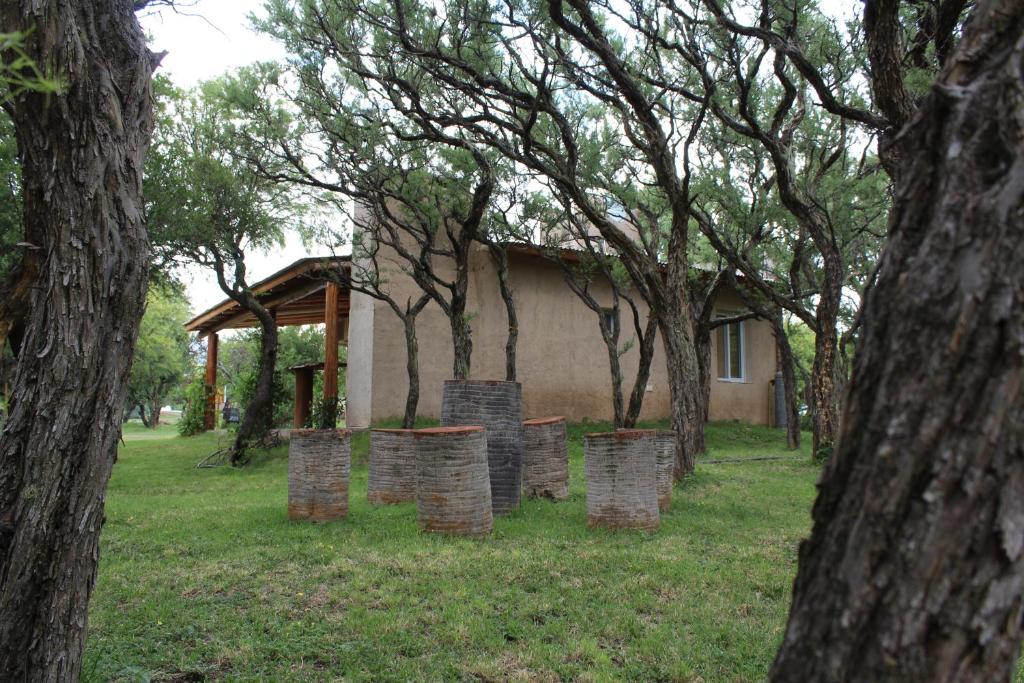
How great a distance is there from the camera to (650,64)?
1170 cm

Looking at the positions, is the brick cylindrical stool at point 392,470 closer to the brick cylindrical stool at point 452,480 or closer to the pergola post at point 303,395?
the brick cylindrical stool at point 452,480

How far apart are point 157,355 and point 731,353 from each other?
3428 cm

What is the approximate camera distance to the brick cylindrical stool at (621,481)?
678 centimetres

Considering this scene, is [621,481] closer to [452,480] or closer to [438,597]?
[452,480]

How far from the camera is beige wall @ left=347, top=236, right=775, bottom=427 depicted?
16109 mm

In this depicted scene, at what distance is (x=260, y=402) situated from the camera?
16.3 metres

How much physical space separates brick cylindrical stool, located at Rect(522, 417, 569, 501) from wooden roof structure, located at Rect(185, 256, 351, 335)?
809 cm

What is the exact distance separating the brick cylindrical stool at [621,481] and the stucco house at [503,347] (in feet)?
31.5

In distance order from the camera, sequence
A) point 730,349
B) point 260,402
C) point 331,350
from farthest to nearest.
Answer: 1. point 730,349
2. point 331,350
3. point 260,402

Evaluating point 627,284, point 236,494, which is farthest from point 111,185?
point 627,284

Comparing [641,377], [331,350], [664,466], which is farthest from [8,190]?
[641,377]

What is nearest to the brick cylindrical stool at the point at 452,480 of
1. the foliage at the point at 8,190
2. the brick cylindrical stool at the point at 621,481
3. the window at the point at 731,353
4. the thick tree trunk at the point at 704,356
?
the brick cylindrical stool at the point at 621,481

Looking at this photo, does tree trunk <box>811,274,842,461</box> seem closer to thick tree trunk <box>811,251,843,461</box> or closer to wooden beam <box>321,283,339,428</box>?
thick tree trunk <box>811,251,843,461</box>

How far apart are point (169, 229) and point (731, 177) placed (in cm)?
1044
